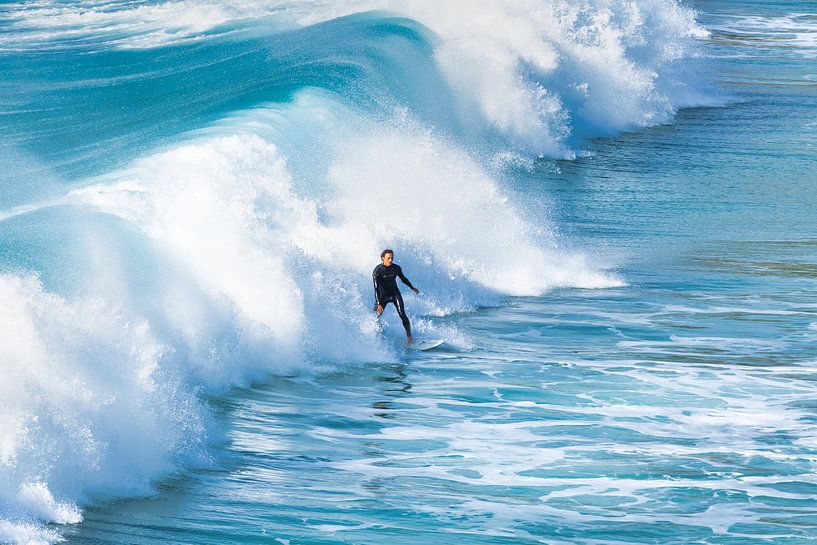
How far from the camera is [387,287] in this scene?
1350 cm

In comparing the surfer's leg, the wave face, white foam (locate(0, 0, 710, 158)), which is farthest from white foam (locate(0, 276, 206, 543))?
white foam (locate(0, 0, 710, 158))

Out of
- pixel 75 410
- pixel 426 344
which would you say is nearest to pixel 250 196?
pixel 426 344

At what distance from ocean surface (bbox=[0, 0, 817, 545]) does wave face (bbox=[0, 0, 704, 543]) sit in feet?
0.15

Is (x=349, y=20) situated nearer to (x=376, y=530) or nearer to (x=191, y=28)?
(x=191, y=28)

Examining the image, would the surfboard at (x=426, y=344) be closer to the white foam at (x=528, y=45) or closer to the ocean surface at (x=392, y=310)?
the ocean surface at (x=392, y=310)

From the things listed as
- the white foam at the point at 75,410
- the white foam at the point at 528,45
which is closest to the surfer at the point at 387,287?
the white foam at the point at 75,410

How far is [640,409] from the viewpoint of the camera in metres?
11.3

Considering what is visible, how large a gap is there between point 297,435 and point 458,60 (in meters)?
17.3

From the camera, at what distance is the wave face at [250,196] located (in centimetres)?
941

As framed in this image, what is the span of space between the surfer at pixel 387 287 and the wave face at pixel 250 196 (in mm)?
319

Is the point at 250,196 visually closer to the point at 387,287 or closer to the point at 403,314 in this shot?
the point at 387,287

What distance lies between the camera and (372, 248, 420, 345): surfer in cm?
1336

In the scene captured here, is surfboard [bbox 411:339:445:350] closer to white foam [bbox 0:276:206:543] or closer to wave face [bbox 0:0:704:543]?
wave face [bbox 0:0:704:543]

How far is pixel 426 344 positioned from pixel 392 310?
792mm
